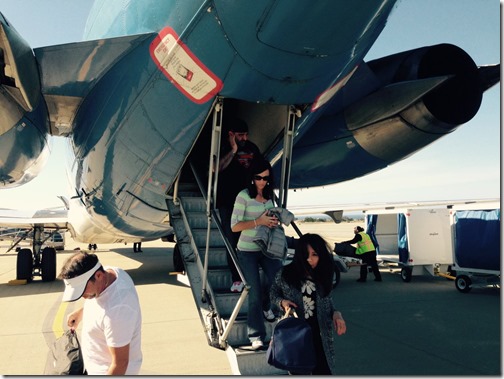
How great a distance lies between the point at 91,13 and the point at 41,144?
194cm

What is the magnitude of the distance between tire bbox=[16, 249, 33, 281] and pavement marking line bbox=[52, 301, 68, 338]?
4.46 m

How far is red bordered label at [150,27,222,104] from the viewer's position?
12.8 feet

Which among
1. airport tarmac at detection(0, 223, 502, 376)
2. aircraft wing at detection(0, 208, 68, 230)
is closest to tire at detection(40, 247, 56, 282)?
aircraft wing at detection(0, 208, 68, 230)

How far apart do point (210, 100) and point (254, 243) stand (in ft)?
4.76

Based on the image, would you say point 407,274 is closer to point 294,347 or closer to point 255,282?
point 255,282

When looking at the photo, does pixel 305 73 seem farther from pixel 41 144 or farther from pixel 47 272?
pixel 47 272

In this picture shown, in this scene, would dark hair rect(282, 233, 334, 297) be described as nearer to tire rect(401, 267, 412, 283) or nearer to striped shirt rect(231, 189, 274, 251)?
striped shirt rect(231, 189, 274, 251)

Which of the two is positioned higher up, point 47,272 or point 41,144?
point 41,144

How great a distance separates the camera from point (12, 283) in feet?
41.0

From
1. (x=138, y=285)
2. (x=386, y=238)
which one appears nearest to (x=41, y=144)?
(x=138, y=285)

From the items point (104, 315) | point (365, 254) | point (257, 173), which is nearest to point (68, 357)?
point (104, 315)

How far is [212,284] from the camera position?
4.96 m

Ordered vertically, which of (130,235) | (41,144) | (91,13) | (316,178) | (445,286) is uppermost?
(91,13)

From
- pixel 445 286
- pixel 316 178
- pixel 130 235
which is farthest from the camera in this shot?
pixel 445 286
